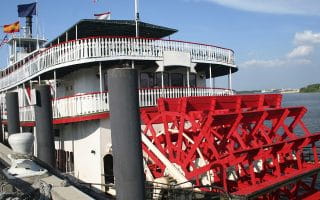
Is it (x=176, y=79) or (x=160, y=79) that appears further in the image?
(x=176, y=79)

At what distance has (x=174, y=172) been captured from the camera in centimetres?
842

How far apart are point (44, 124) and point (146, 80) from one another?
5.01 m

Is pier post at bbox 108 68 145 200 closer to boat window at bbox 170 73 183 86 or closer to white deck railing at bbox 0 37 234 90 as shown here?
white deck railing at bbox 0 37 234 90

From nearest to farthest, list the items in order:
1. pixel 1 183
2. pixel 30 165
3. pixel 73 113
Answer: pixel 1 183 → pixel 30 165 → pixel 73 113

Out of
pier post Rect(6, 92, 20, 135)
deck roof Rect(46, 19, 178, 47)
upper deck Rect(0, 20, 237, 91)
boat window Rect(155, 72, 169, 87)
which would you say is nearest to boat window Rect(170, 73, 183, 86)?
boat window Rect(155, 72, 169, 87)

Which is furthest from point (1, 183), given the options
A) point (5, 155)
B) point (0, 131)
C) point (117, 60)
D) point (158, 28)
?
point (158, 28)

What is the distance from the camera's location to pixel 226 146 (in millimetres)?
10789

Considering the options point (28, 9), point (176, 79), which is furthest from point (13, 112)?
point (28, 9)

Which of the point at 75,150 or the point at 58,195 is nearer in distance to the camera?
the point at 58,195

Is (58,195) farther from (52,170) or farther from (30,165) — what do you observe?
(52,170)

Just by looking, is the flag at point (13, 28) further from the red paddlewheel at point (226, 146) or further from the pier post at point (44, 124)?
the pier post at point (44, 124)

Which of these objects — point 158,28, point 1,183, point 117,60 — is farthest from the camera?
point 158,28

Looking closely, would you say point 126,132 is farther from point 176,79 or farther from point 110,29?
point 110,29

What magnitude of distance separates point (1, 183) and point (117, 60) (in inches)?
242
